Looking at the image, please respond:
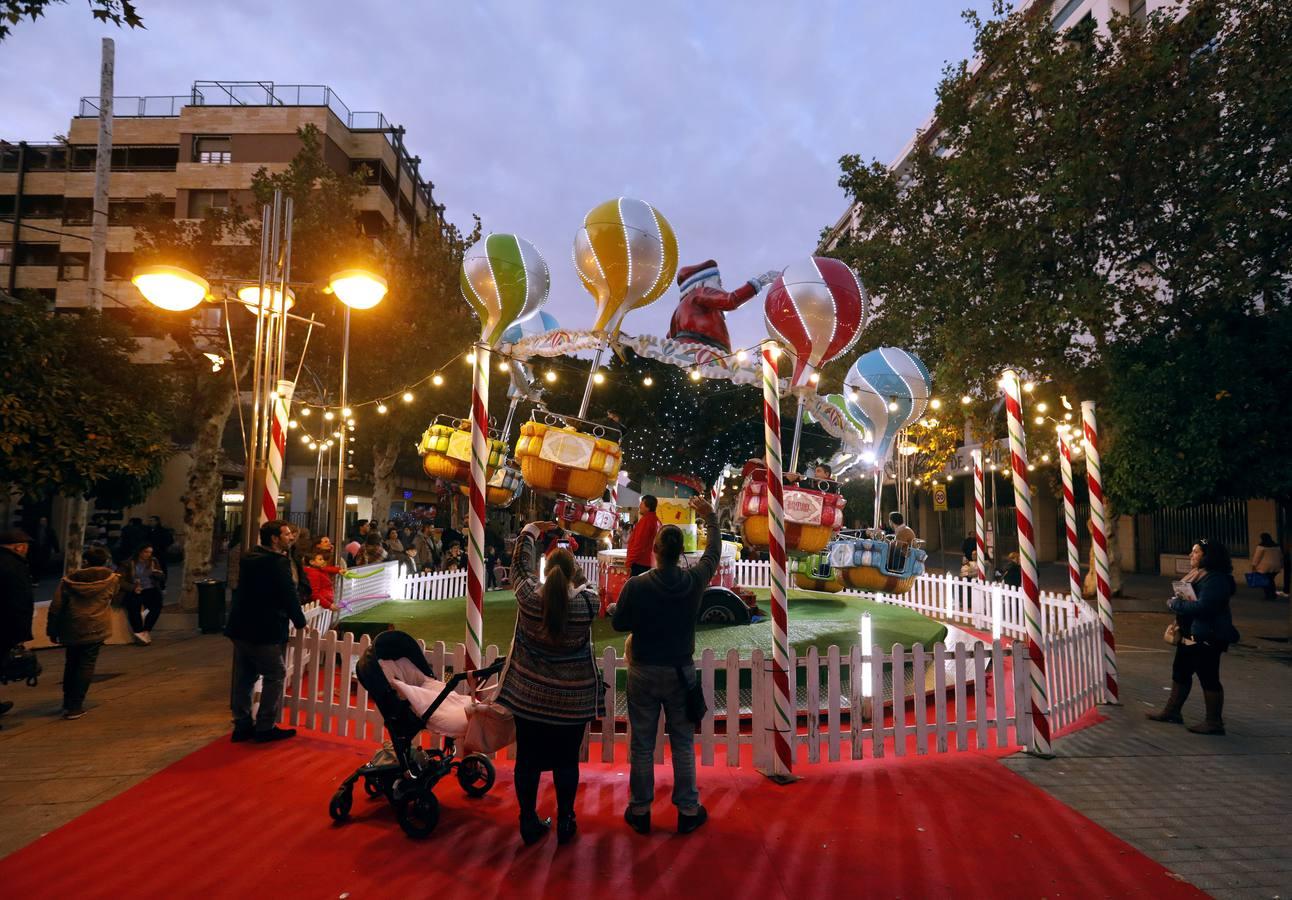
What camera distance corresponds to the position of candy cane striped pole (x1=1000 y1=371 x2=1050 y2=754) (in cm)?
560

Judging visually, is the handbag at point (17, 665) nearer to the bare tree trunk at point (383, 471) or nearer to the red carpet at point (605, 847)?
the red carpet at point (605, 847)

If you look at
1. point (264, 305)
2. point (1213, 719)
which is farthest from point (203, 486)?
point (1213, 719)

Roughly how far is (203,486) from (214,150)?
72.1 feet

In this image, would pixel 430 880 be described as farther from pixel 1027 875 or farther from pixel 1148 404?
pixel 1148 404

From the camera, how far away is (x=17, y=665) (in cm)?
650

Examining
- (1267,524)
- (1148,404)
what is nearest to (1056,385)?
(1148,404)

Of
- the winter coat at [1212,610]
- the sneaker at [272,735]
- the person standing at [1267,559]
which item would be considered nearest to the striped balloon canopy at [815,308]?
the winter coat at [1212,610]

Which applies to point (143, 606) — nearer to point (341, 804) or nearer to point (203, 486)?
point (203, 486)

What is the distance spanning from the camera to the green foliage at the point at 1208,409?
1212 centimetres

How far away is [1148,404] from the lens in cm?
1320

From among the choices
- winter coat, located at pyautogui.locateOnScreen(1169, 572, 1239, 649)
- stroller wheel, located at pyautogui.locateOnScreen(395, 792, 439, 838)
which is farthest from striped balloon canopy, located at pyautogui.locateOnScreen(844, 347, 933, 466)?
stroller wheel, located at pyautogui.locateOnScreen(395, 792, 439, 838)

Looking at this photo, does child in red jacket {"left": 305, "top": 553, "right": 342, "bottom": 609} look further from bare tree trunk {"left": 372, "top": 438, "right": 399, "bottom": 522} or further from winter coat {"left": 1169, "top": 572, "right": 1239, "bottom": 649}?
bare tree trunk {"left": 372, "top": 438, "right": 399, "bottom": 522}

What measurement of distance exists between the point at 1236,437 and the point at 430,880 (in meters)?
14.5

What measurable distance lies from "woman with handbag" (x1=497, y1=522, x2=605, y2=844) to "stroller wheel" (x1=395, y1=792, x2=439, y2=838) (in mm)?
558
